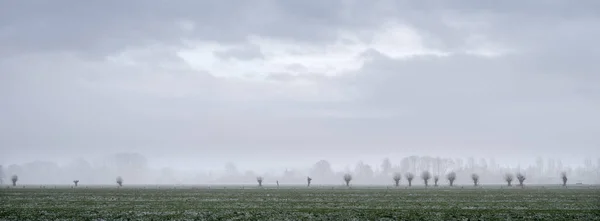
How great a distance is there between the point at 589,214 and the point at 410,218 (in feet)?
49.4

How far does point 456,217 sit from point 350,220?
8.95 meters

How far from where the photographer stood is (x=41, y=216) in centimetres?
4319

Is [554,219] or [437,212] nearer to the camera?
[554,219]

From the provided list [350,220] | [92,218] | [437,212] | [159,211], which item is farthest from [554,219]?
[92,218]

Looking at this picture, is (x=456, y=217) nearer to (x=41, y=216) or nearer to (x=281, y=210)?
(x=281, y=210)

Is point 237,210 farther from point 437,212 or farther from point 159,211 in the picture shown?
point 437,212

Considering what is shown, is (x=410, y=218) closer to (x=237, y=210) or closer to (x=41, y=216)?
(x=237, y=210)

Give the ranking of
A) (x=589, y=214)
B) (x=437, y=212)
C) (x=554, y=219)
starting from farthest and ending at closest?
(x=437, y=212) < (x=589, y=214) < (x=554, y=219)

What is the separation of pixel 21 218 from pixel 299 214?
73.0 feet

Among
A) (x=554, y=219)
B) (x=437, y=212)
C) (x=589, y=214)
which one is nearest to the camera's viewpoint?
(x=554, y=219)

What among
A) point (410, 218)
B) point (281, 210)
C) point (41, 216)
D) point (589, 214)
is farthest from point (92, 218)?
→ point (589, 214)

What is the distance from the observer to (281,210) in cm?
4875

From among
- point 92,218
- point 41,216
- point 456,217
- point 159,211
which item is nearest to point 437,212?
point 456,217

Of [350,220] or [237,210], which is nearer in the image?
[350,220]
